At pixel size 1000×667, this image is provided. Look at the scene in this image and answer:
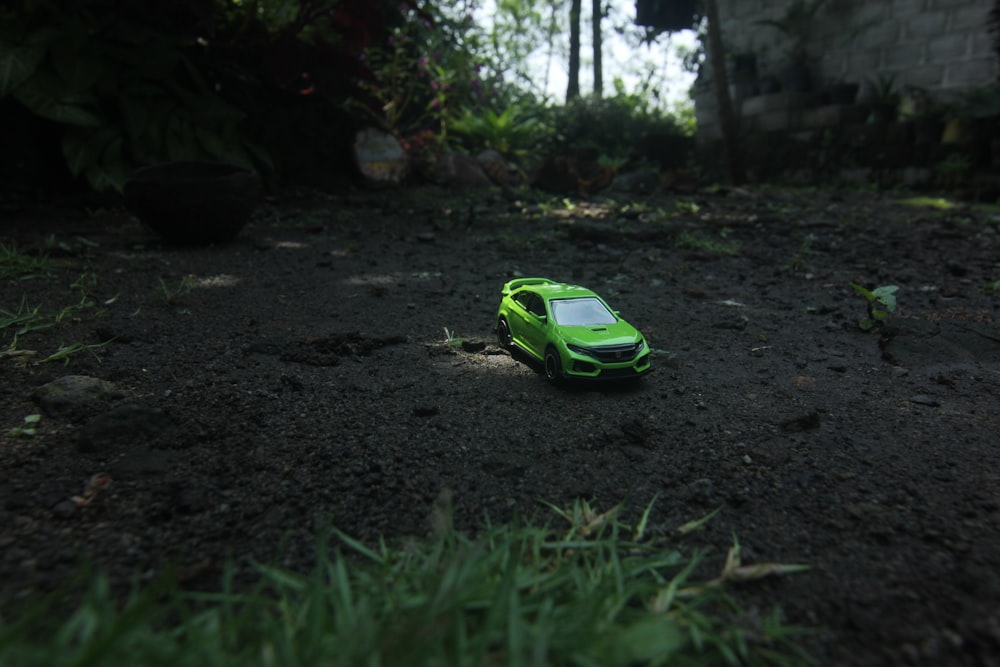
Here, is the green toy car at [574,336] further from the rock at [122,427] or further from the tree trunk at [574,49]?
the tree trunk at [574,49]

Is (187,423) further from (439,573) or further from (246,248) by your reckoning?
(246,248)

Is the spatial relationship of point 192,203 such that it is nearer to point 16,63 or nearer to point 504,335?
point 16,63

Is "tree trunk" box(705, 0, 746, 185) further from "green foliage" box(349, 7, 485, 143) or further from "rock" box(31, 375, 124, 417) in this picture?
"rock" box(31, 375, 124, 417)

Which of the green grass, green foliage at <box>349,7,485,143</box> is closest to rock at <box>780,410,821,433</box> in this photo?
the green grass

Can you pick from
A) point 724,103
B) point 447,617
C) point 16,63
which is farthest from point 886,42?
point 447,617

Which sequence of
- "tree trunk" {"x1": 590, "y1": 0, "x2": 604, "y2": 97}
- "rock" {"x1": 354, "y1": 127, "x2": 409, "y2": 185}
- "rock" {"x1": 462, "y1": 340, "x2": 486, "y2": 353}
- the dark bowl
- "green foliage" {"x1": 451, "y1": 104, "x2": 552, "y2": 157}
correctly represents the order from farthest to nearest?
"tree trunk" {"x1": 590, "y1": 0, "x2": 604, "y2": 97} < "green foliage" {"x1": 451, "y1": 104, "x2": 552, "y2": 157} < "rock" {"x1": 354, "y1": 127, "x2": 409, "y2": 185} < the dark bowl < "rock" {"x1": 462, "y1": 340, "x2": 486, "y2": 353}
